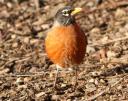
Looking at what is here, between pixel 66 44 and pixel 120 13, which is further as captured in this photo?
pixel 120 13

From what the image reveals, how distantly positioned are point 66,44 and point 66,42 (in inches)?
1.0

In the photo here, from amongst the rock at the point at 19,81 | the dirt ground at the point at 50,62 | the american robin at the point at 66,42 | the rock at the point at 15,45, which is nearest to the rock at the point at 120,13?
the dirt ground at the point at 50,62

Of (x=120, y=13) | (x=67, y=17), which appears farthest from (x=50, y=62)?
(x=120, y=13)

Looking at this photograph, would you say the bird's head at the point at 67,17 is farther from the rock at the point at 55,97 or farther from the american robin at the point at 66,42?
the rock at the point at 55,97

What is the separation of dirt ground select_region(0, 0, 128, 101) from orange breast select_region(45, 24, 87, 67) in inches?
13.7

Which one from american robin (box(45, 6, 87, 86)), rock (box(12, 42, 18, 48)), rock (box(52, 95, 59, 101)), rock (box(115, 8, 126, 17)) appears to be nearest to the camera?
rock (box(52, 95, 59, 101))

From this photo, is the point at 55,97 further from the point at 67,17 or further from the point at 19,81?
the point at 67,17

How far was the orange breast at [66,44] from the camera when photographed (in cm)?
665

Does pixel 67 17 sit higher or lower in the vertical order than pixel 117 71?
higher

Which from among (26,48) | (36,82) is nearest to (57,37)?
(36,82)

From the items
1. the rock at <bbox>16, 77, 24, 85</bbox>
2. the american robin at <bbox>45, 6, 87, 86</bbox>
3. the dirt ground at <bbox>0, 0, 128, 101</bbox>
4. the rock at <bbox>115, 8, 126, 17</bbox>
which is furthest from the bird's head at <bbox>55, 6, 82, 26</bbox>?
the rock at <bbox>115, 8, 126, 17</bbox>

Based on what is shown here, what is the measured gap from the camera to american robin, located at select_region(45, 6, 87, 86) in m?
6.65

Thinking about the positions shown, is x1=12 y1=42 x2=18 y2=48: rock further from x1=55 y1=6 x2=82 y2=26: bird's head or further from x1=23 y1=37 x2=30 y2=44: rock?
x1=55 y1=6 x2=82 y2=26: bird's head

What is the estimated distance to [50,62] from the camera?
761cm
